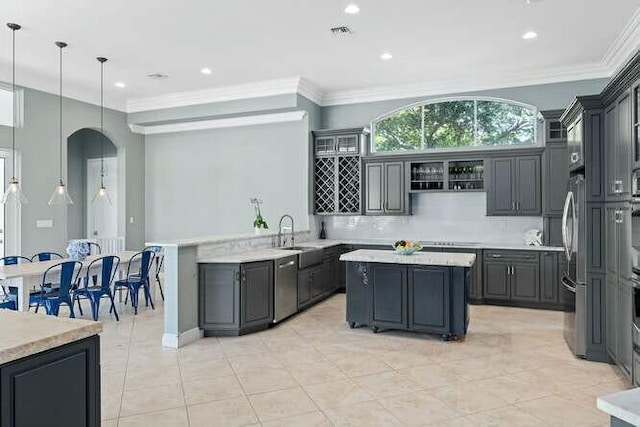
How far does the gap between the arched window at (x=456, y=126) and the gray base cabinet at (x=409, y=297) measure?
299 centimetres

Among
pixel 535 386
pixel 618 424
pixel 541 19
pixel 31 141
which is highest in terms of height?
pixel 541 19

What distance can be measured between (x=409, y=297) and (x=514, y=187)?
2.76 metres

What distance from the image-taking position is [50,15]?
463 cm

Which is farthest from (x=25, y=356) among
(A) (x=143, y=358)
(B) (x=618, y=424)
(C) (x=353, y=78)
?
(C) (x=353, y=78)

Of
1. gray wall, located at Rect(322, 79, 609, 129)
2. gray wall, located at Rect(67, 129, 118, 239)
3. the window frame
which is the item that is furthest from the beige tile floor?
gray wall, located at Rect(67, 129, 118, 239)

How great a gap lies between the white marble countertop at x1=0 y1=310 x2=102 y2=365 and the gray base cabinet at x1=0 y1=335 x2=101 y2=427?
4 centimetres

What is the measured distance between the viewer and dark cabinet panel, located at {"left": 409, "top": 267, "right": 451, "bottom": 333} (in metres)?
4.64

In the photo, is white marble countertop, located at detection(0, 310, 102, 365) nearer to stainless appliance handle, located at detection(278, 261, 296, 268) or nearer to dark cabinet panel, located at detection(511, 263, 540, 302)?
stainless appliance handle, located at detection(278, 261, 296, 268)

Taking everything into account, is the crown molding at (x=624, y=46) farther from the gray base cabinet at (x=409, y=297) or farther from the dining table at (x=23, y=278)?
the dining table at (x=23, y=278)

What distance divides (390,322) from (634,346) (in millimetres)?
2266

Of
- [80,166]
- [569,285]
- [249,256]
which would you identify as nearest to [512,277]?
[569,285]

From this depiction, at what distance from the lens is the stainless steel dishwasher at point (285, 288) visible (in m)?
5.30

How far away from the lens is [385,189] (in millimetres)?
7156

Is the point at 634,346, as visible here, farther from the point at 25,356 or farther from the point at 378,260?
the point at 25,356
